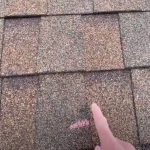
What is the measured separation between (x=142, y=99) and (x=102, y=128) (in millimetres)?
278

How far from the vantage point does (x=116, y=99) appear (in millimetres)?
1695

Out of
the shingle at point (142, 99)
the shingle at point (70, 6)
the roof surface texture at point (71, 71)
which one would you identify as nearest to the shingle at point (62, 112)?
the roof surface texture at point (71, 71)

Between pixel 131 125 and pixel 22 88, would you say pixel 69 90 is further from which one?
pixel 131 125

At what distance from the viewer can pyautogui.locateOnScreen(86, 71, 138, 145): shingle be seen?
164 cm

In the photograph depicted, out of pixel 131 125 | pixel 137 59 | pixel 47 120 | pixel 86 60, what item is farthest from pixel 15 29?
pixel 131 125

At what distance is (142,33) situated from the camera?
1838mm

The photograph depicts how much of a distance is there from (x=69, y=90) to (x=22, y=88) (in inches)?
8.5

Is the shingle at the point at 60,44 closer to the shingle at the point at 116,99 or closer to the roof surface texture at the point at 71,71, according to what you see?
the roof surface texture at the point at 71,71

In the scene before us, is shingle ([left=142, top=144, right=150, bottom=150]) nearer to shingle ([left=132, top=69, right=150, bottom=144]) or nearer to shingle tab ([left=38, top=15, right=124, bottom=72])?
shingle ([left=132, top=69, right=150, bottom=144])

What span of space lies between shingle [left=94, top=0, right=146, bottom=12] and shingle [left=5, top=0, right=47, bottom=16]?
0.27m

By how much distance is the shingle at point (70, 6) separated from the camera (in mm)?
1868

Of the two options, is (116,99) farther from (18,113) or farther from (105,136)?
(18,113)

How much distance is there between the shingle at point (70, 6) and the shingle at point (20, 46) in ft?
0.35

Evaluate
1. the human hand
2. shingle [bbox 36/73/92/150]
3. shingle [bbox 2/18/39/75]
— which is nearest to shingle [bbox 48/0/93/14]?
shingle [bbox 2/18/39/75]
